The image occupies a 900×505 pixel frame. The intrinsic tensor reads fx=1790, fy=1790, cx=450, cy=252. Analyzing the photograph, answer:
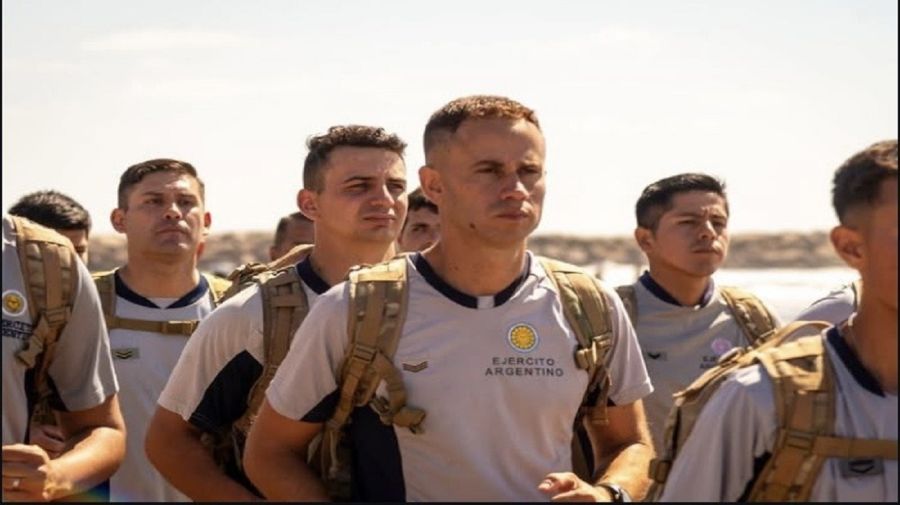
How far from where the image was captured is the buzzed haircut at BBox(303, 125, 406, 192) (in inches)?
298

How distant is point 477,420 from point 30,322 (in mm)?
1359

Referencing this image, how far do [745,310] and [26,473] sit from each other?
4.74 m

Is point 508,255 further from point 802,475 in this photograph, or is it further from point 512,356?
point 802,475

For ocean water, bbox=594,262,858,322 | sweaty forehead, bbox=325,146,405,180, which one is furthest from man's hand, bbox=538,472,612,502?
sweaty forehead, bbox=325,146,405,180

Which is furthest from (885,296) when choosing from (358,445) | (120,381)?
(120,381)

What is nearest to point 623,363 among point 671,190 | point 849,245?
point 849,245

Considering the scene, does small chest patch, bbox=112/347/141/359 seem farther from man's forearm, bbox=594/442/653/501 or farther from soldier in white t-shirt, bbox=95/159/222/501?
man's forearm, bbox=594/442/653/501

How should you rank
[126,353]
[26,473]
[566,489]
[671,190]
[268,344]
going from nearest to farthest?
[26,473]
[566,489]
[268,344]
[126,353]
[671,190]

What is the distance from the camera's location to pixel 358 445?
5625mm

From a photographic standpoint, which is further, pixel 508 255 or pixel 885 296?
pixel 508 255

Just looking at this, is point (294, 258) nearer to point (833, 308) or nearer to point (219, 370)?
point (219, 370)

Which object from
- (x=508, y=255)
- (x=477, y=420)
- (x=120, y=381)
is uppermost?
(x=508, y=255)

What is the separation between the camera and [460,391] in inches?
214

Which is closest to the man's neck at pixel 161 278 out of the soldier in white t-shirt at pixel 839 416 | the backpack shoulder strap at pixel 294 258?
the backpack shoulder strap at pixel 294 258
